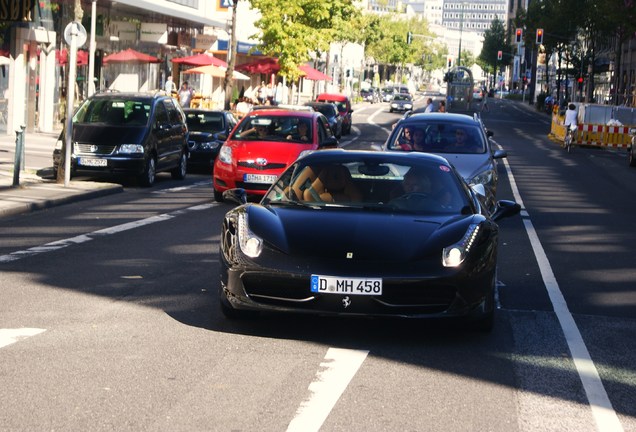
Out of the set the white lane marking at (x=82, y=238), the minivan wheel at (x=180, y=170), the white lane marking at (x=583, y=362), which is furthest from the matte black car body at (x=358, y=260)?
the minivan wheel at (x=180, y=170)

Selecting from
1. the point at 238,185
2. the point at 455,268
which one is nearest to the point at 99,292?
the point at 455,268

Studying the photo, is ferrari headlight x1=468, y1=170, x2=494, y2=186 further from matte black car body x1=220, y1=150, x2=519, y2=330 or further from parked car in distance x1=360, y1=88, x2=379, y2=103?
parked car in distance x1=360, y1=88, x2=379, y2=103

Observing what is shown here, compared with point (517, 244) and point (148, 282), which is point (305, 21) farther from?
point (148, 282)

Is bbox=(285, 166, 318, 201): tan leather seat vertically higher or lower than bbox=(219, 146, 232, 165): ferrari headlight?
higher

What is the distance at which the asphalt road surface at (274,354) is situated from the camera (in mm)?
6309

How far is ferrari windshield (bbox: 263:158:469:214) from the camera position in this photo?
31.0 feet

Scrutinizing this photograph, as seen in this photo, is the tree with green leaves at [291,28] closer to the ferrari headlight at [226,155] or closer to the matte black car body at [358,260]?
the ferrari headlight at [226,155]

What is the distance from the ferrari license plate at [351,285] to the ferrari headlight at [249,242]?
58cm

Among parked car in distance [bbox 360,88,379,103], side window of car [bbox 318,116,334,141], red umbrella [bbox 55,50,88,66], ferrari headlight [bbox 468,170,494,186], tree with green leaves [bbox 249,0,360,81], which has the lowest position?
parked car in distance [bbox 360,88,379,103]

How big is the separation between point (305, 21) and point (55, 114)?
23.8 m

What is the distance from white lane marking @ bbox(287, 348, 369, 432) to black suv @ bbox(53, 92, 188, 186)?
597 inches

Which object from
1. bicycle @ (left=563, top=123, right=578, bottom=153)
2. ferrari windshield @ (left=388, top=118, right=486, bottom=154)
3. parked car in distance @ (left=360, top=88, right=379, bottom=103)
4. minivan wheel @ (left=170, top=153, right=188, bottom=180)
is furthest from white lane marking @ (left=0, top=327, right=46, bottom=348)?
parked car in distance @ (left=360, top=88, right=379, bottom=103)

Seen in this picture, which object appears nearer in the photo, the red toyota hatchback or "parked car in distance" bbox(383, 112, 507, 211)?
"parked car in distance" bbox(383, 112, 507, 211)

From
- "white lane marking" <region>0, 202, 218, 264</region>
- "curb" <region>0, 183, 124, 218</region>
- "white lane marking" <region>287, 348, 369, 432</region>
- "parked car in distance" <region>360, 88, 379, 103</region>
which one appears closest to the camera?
"white lane marking" <region>287, 348, 369, 432</region>
